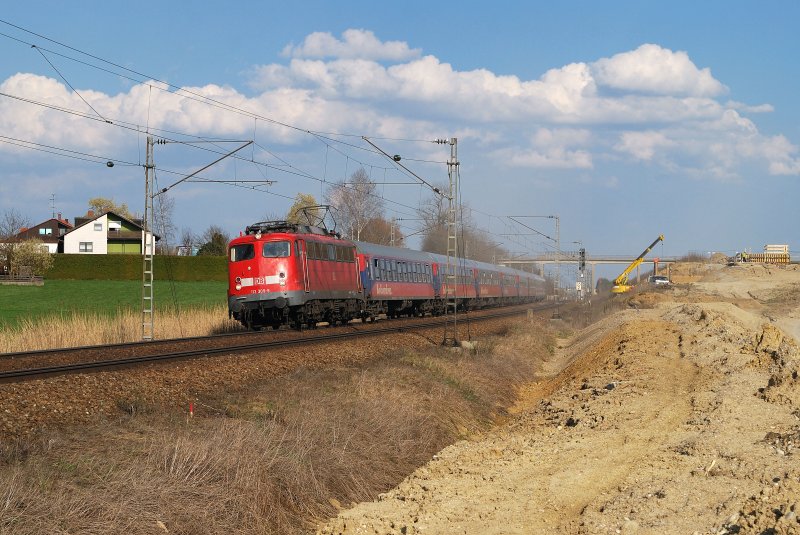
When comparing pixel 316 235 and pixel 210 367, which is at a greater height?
pixel 316 235

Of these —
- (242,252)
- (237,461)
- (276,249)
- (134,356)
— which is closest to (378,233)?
(242,252)

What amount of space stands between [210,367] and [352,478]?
24.8ft

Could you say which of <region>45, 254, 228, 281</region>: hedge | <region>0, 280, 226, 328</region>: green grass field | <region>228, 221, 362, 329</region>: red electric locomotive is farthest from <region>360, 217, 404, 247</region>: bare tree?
<region>228, 221, 362, 329</region>: red electric locomotive

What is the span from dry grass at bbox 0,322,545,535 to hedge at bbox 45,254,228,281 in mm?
62545

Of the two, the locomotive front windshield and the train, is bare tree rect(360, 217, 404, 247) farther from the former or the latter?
the locomotive front windshield

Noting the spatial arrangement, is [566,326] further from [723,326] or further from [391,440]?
[391,440]

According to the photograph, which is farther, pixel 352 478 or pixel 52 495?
pixel 352 478

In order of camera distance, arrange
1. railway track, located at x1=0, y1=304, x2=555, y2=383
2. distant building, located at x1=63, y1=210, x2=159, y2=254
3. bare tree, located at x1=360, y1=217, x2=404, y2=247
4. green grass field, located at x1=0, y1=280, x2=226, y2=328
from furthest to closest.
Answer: distant building, located at x1=63, y1=210, x2=159, y2=254
bare tree, located at x1=360, y1=217, x2=404, y2=247
green grass field, located at x1=0, y1=280, x2=226, y2=328
railway track, located at x1=0, y1=304, x2=555, y2=383

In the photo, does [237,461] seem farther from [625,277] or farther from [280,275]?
[625,277]

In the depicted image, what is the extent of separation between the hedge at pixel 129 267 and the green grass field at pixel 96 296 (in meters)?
1.25

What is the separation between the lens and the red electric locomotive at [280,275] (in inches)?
1147

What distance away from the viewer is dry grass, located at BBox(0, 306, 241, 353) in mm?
25797

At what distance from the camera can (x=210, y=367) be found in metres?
17.3

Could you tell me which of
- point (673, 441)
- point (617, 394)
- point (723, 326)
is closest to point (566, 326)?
point (723, 326)
